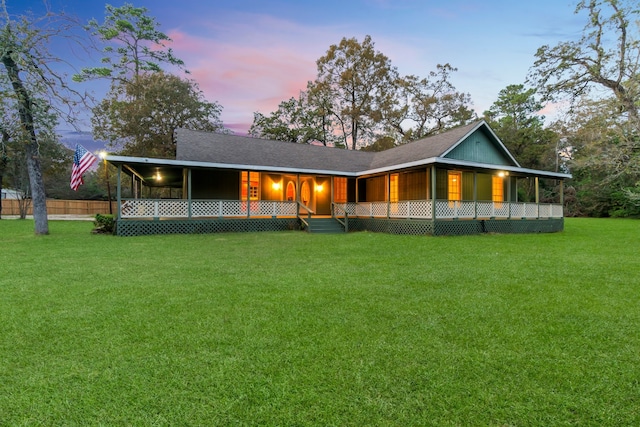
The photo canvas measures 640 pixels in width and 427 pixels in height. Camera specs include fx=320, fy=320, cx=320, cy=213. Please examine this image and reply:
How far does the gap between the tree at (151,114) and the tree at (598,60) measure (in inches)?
976

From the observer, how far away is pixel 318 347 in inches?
110

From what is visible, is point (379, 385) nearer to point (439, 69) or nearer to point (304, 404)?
point (304, 404)

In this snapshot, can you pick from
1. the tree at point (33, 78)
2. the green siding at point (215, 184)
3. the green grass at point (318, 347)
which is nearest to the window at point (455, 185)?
the green grass at point (318, 347)

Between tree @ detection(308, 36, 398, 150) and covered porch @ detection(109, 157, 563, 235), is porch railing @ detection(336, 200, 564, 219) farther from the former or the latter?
tree @ detection(308, 36, 398, 150)

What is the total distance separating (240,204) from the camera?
14.6 m

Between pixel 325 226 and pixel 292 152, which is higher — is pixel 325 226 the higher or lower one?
the lower one

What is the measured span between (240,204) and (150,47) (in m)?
20.4

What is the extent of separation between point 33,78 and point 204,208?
285 inches

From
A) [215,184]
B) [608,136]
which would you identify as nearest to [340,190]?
[215,184]

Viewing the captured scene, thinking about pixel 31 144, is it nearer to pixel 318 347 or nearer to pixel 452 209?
pixel 318 347

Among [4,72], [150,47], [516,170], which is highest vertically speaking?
[150,47]

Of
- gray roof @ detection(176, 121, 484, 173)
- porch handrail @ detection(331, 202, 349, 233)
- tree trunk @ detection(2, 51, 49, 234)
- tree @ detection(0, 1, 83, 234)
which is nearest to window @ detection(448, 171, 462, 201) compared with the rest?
gray roof @ detection(176, 121, 484, 173)

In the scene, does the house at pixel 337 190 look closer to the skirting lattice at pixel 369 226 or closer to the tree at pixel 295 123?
the skirting lattice at pixel 369 226

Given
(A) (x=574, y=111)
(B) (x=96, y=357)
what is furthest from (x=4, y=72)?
(A) (x=574, y=111)
